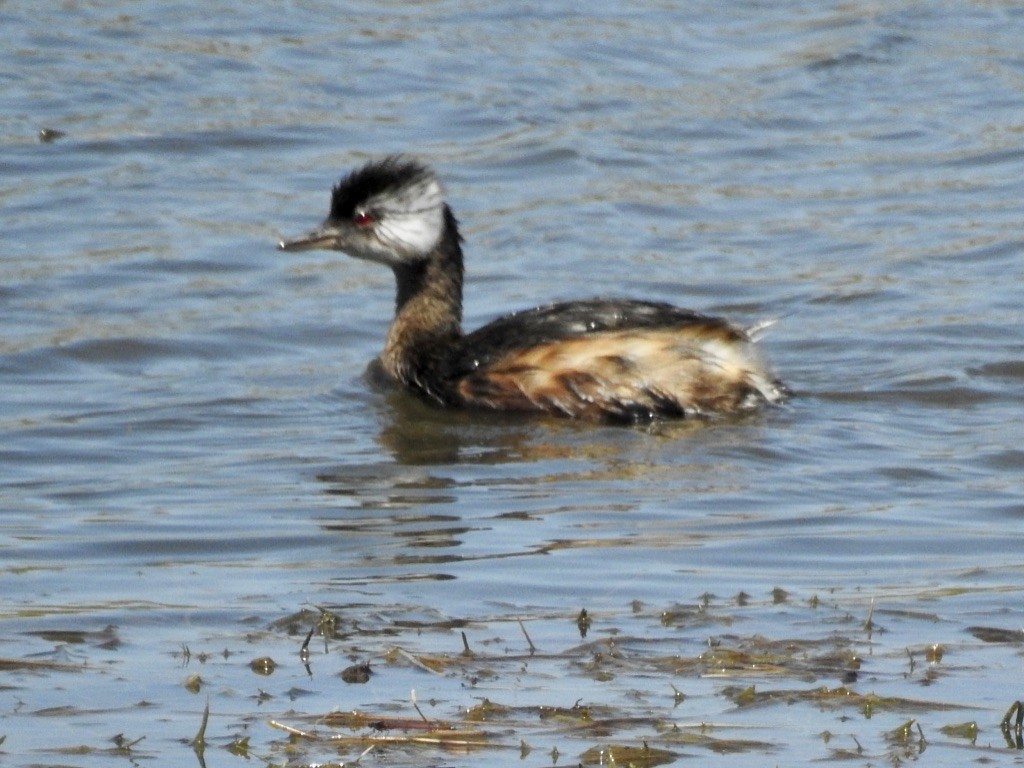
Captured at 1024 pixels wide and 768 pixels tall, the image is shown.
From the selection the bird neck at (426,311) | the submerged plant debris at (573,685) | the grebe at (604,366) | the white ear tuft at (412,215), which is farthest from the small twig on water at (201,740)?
the white ear tuft at (412,215)

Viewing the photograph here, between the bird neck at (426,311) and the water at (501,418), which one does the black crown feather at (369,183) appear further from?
the water at (501,418)

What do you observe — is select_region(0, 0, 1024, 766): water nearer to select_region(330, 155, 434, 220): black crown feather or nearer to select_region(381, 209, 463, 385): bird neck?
select_region(381, 209, 463, 385): bird neck

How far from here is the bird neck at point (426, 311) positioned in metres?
8.84

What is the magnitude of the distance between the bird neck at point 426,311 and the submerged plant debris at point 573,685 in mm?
3603

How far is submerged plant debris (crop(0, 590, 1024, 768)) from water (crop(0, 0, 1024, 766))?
0.02 metres

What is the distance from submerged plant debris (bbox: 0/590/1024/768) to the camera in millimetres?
4074

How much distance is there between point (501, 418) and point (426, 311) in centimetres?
104

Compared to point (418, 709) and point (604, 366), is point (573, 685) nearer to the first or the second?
point (418, 709)

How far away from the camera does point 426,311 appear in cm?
914

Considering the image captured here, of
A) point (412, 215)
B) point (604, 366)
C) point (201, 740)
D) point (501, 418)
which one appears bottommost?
point (501, 418)

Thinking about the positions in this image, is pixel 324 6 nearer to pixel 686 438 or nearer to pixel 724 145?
pixel 724 145

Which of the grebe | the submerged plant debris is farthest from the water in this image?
the grebe

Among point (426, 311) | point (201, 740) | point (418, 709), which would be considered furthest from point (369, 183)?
point (201, 740)

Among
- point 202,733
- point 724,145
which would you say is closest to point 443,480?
point 202,733
